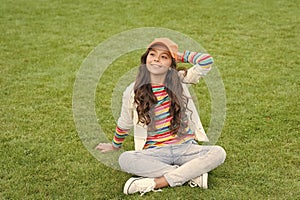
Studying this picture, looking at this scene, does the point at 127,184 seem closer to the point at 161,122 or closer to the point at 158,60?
the point at 161,122

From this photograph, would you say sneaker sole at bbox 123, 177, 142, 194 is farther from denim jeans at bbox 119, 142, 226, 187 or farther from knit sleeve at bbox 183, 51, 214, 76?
knit sleeve at bbox 183, 51, 214, 76

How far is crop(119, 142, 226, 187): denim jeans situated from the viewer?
9.41ft

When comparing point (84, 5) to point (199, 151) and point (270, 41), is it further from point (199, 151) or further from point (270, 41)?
point (199, 151)

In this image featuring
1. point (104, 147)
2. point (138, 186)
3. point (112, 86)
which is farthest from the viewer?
point (112, 86)

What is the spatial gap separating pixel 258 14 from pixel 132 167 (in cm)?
500

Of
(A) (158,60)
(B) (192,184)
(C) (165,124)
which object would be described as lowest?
(B) (192,184)

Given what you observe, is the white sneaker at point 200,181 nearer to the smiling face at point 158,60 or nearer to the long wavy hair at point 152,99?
the long wavy hair at point 152,99

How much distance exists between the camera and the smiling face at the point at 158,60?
2.88m

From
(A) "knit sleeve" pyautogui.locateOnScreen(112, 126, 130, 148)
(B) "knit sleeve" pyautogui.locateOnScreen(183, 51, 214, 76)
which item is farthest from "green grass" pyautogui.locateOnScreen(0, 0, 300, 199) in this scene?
(B) "knit sleeve" pyautogui.locateOnScreen(183, 51, 214, 76)

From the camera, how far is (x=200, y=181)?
2855mm

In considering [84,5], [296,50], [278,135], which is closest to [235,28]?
[296,50]

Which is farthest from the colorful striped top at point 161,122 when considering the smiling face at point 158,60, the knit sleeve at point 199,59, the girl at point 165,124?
the knit sleeve at point 199,59

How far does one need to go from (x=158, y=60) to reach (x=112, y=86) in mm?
1812

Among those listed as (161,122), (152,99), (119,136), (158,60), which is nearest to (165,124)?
(161,122)
